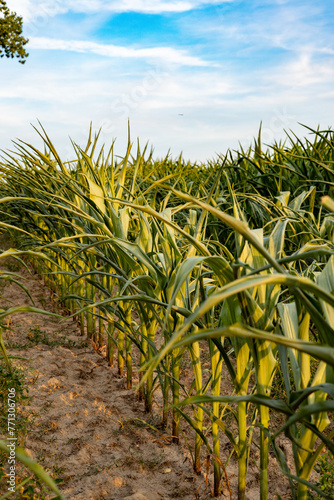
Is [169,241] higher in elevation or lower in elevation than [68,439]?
higher

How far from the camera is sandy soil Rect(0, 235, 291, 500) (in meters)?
1.18

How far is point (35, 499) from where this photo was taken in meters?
1.07

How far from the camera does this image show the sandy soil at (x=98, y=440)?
118cm

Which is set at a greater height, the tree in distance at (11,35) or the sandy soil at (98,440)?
the tree in distance at (11,35)

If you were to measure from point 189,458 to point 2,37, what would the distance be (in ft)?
33.5

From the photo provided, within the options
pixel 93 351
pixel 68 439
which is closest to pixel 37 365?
pixel 93 351

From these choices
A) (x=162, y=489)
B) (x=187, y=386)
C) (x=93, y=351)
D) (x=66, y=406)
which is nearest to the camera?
(x=162, y=489)

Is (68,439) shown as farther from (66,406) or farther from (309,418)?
(309,418)

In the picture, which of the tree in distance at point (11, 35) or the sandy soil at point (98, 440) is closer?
the sandy soil at point (98, 440)

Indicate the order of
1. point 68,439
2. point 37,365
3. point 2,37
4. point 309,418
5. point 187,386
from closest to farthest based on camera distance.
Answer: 1. point 309,418
2. point 68,439
3. point 187,386
4. point 37,365
5. point 2,37

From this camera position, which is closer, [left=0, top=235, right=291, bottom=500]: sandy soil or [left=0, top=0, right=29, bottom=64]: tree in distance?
[left=0, top=235, right=291, bottom=500]: sandy soil

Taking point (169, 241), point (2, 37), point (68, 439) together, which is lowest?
point (68, 439)

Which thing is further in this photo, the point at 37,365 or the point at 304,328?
the point at 37,365

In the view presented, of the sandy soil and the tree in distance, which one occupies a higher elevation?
the tree in distance
